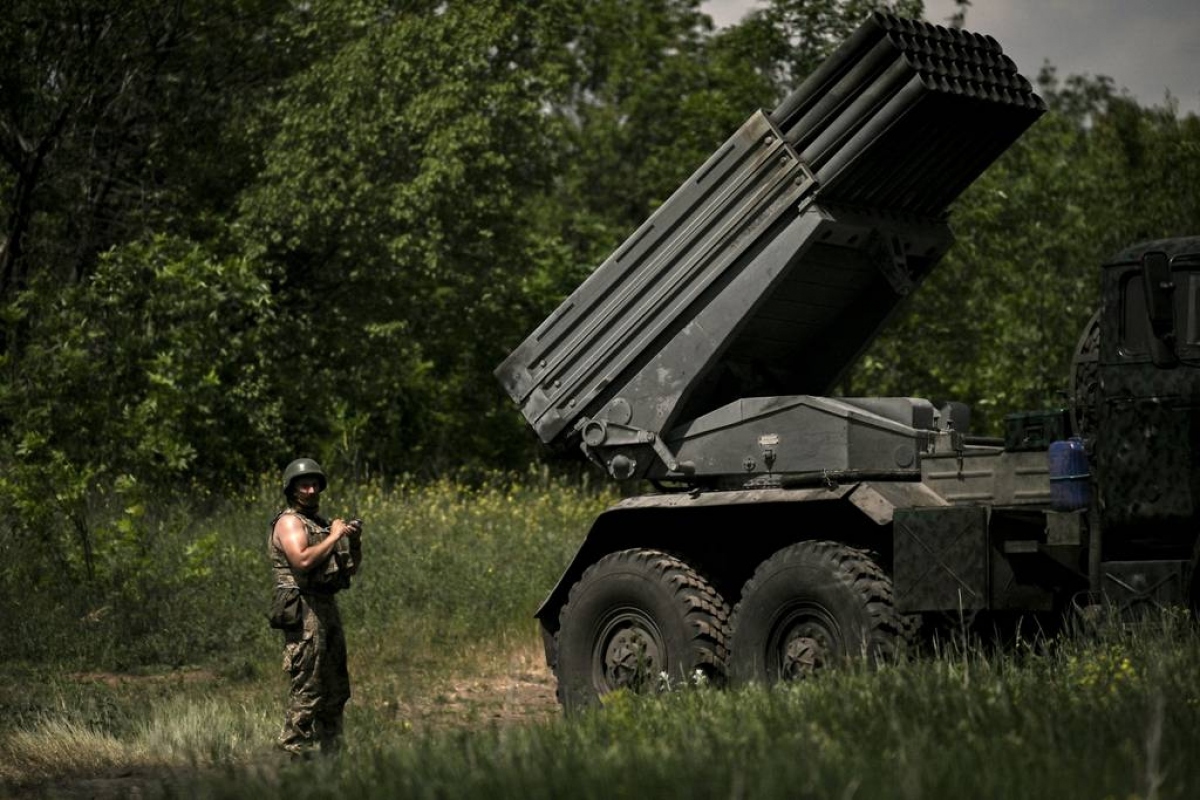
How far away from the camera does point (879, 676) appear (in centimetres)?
825

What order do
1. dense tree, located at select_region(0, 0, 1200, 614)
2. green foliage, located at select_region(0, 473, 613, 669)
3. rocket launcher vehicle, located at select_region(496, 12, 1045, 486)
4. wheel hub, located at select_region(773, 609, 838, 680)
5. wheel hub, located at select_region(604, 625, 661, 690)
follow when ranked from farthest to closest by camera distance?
dense tree, located at select_region(0, 0, 1200, 614)
green foliage, located at select_region(0, 473, 613, 669)
wheel hub, located at select_region(604, 625, 661, 690)
rocket launcher vehicle, located at select_region(496, 12, 1045, 486)
wheel hub, located at select_region(773, 609, 838, 680)

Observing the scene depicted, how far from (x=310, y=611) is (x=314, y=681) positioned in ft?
1.16

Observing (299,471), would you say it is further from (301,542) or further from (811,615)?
(811,615)

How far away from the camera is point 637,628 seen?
452 inches

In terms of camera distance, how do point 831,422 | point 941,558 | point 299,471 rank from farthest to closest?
point 831,422, point 941,558, point 299,471

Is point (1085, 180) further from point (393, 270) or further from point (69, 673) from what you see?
point (69, 673)

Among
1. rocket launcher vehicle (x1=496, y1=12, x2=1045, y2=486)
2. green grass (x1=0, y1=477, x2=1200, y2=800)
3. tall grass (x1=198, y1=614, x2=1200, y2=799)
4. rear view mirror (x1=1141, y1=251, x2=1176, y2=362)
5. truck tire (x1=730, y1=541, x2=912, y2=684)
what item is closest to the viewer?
tall grass (x1=198, y1=614, x2=1200, y2=799)

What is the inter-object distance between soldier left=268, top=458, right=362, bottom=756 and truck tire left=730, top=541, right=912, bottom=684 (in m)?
2.20

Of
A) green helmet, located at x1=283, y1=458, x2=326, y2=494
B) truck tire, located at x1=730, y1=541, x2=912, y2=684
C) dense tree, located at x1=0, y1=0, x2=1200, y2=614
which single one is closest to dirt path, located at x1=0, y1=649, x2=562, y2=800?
truck tire, located at x1=730, y1=541, x2=912, y2=684

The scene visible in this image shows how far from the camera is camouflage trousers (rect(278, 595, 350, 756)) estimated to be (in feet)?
31.9

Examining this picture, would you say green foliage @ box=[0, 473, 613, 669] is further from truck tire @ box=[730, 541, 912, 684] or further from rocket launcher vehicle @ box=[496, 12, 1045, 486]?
truck tire @ box=[730, 541, 912, 684]

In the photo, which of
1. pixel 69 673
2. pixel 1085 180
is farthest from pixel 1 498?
pixel 1085 180

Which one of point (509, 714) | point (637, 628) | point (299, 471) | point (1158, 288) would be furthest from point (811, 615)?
point (299, 471)

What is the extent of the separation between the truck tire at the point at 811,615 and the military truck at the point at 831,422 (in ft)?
0.05
